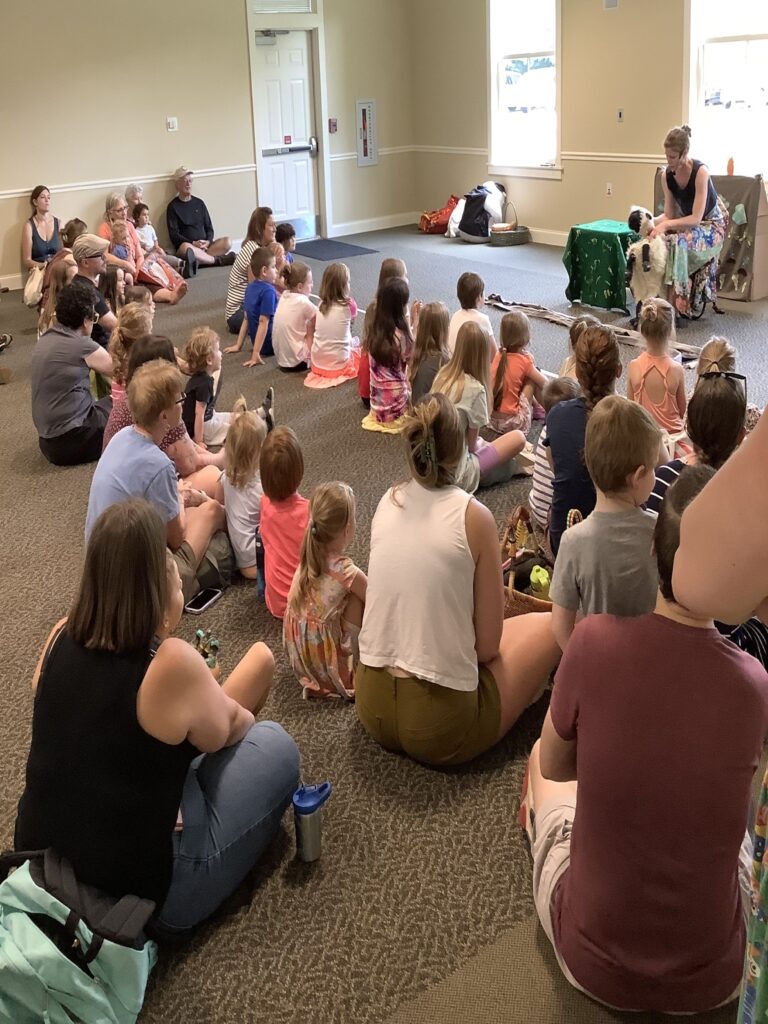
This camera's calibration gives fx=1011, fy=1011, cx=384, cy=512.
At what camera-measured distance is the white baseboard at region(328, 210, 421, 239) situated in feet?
36.0

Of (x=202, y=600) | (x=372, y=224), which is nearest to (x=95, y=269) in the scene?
(x=202, y=600)

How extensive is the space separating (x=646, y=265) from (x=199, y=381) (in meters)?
3.51

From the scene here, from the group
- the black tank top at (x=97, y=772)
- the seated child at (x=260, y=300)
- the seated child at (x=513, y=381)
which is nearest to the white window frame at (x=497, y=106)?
the seated child at (x=260, y=300)

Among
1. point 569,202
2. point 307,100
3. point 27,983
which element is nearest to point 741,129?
point 569,202

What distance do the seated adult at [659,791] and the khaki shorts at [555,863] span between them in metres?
0.02

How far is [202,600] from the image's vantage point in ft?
11.5

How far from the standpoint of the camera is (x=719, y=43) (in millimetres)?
7871

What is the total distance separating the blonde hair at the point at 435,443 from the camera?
2426 millimetres

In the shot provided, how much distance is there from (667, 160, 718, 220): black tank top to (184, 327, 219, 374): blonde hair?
12.1 ft

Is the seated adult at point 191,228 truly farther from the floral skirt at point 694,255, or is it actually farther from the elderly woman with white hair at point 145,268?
the floral skirt at point 694,255

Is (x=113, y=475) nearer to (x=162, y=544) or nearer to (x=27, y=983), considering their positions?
(x=162, y=544)

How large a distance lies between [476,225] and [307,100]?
7.43 feet

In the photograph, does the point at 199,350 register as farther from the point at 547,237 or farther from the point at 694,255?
the point at 547,237

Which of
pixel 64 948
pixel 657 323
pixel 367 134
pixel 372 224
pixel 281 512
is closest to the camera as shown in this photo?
pixel 64 948
